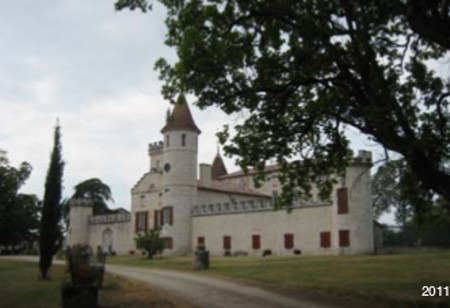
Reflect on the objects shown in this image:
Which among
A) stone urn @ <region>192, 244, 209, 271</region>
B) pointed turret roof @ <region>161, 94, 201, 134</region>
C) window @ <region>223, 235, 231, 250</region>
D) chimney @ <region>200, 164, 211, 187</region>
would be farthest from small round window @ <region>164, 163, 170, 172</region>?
stone urn @ <region>192, 244, 209, 271</region>

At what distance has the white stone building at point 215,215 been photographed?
37188 mm

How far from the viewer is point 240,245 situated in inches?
1747

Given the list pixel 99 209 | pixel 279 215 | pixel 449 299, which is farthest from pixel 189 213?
pixel 449 299

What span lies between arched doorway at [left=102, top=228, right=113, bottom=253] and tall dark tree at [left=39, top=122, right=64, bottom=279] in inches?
1387

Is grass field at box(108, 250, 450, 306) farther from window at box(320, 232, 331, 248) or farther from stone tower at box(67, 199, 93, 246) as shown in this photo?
stone tower at box(67, 199, 93, 246)

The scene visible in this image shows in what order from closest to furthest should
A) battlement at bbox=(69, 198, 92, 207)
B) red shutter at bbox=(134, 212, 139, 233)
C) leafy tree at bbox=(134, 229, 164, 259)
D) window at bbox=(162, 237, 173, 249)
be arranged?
leafy tree at bbox=(134, 229, 164, 259)
window at bbox=(162, 237, 173, 249)
red shutter at bbox=(134, 212, 139, 233)
battlement at bbox=(69, 198, 92, 207)

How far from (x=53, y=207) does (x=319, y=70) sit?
13.6 m

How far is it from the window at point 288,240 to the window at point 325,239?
2620 mm

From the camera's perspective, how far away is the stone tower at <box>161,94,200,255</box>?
4916cm

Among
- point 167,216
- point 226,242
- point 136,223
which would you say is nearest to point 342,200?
point 226,242

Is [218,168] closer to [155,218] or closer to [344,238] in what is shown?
[155,218]

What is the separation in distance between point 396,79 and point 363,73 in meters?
1.56

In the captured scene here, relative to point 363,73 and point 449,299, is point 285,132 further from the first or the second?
point 449,299

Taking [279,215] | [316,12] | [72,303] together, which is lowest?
[72,303]
